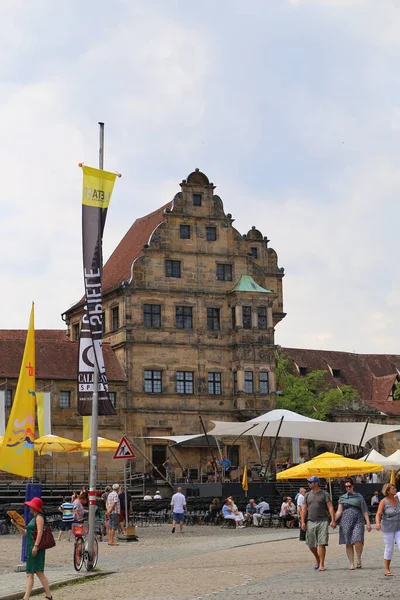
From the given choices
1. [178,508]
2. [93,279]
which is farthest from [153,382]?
[93,279]

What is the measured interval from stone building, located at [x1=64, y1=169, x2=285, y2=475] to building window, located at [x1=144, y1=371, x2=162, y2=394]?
0.05m

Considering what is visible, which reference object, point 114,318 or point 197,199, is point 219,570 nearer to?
point 114,318

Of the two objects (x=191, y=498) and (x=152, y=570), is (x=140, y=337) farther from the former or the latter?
(x=152, y=570)

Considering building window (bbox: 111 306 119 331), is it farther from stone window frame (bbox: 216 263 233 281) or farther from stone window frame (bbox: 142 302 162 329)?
stone window frame (bbox: 216 263 233 281)

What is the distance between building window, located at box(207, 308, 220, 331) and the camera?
59.3 meters

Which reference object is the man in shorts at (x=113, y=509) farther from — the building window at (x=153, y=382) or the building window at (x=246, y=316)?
the building window at (x=246, y=316)

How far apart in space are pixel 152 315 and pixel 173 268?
284 centimetres

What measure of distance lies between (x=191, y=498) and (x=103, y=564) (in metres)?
18.2

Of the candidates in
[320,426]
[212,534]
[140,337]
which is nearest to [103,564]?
[212,534]

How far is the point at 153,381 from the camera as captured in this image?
57.5m

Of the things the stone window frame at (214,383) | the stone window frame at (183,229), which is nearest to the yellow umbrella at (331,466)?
the stone window frame at (214,383)

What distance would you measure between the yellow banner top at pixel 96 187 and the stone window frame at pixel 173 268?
35.8 meters

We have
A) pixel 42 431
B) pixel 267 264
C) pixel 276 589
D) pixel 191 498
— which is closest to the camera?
pixel 276 589

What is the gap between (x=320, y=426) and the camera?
43.9 metres
